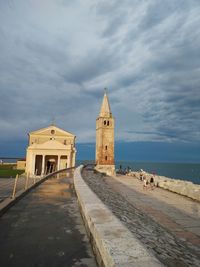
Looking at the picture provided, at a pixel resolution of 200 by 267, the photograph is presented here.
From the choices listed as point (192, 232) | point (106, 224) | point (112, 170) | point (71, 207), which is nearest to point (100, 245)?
point (106, 224)

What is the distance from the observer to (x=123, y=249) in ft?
14.4

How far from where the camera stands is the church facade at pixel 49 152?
5409 cm

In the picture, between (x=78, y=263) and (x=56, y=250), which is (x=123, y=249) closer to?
(x=78, y=263)

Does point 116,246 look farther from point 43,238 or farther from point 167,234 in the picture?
point 167,234

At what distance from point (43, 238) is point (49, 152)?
160ft

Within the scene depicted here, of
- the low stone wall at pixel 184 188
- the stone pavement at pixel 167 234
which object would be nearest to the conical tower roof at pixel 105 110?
the low stone wall at pixel 184 188

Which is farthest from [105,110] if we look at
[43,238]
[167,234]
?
[43,238]

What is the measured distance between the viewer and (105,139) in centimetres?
6550

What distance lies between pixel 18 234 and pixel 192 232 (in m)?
7.58

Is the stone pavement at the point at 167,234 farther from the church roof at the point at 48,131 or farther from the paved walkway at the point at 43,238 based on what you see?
the church roof at the point at 48,131

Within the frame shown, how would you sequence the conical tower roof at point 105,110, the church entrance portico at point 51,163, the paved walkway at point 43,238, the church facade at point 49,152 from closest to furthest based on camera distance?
the paved walkway at point 43,238
the church facade at point 49,152
the church entrance portico at point 51,163
the conical tower roof at point 105,110

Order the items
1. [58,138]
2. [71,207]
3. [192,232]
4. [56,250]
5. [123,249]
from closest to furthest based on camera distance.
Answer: [123,249], [56,250], [71,207], [192,232], [58,138]

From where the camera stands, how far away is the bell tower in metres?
64.6

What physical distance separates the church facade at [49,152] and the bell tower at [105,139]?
671 centimetres
